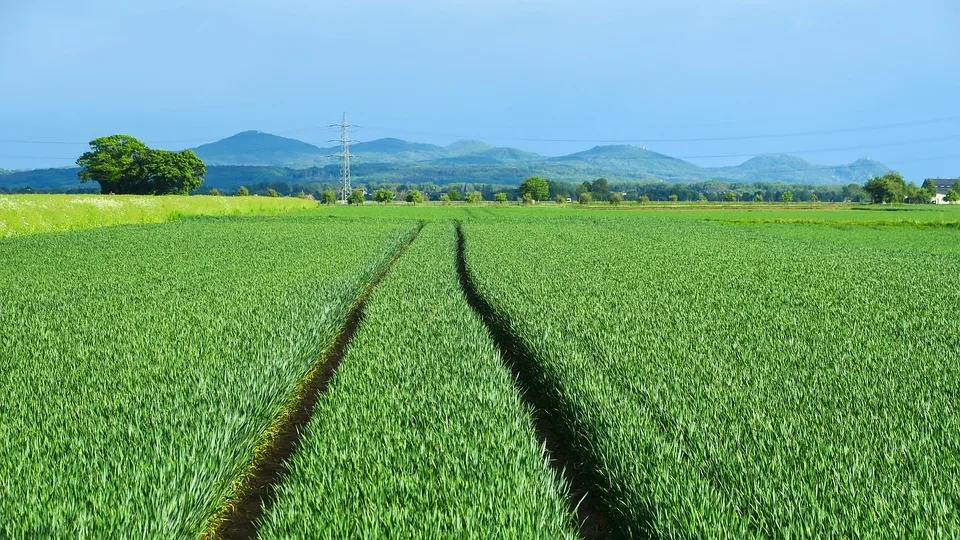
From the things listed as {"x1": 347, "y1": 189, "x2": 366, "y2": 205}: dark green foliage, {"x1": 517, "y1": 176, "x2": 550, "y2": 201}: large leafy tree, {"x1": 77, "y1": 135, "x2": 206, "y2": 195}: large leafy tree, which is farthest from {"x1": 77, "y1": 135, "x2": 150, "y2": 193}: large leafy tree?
{"x1": 517, "y1": 176, "x2": 550, "y2": 201}: large leafy tree

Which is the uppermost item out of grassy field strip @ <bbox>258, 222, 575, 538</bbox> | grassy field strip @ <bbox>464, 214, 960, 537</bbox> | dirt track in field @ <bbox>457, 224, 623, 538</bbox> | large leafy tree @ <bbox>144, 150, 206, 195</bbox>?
large leafy tree @ <bbox>144, 150, 206, 195</bbox>

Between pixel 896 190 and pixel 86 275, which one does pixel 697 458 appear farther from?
pixel 896 190

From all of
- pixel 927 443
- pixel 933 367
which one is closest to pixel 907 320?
pixel 933 367

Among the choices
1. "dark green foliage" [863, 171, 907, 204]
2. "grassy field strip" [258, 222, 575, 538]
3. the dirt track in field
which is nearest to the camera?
"grassy field strip" [258, 222, 575, 538]

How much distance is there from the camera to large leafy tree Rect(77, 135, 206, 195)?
274 feet

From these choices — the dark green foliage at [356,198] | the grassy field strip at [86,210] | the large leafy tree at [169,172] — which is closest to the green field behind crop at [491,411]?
the grassy field strip at [86,210]

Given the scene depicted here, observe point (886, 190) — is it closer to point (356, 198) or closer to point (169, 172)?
point (356, 198)

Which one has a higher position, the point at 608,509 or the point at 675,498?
the point at 675,498

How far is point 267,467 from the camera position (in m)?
5.68

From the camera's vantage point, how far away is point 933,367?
A: 21.2ft

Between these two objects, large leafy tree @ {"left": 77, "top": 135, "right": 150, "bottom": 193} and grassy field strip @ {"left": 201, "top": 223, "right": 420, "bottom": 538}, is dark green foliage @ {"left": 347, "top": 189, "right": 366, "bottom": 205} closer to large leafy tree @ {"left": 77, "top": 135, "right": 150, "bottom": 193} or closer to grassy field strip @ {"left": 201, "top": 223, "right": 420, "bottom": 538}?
large leafy tree @ {"left": 77, "top": 135, "right": 150, "bottom": 193}

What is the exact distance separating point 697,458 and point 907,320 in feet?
22.3

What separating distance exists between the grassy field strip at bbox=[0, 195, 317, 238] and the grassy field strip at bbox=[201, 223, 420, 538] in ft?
83.5

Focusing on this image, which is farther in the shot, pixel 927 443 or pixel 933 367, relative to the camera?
pixel 933 367
